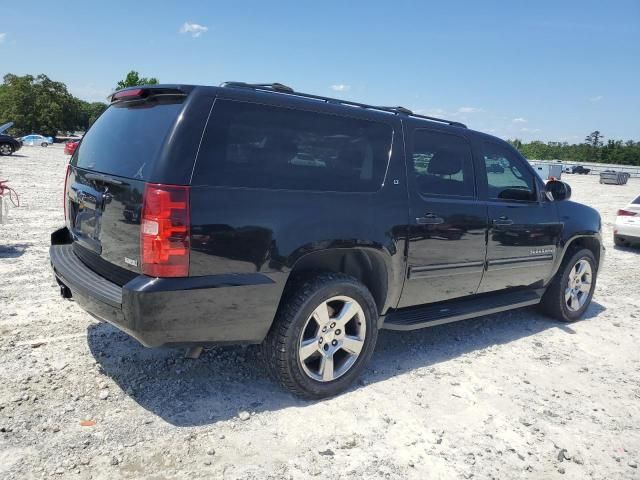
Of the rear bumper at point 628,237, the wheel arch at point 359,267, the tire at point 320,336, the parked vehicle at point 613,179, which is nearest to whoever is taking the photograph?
the tire at point 320,336

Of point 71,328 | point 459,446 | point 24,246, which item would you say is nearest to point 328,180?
point 459,446

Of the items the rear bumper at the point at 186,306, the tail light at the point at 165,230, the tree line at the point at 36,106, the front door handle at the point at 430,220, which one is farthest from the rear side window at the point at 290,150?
the tree line at the point at 36,106

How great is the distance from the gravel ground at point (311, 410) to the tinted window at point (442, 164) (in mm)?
1423

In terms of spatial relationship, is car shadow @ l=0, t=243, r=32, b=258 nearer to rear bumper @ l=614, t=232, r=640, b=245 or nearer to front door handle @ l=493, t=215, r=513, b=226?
front door handle @ l=493, t=215, r=513, b=226

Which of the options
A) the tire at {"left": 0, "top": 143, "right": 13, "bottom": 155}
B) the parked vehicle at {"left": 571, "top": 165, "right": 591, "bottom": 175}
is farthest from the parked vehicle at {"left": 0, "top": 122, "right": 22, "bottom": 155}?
the parked vehicle at {"left": 571, "top": 165, "right": 591, "bottom": 175}

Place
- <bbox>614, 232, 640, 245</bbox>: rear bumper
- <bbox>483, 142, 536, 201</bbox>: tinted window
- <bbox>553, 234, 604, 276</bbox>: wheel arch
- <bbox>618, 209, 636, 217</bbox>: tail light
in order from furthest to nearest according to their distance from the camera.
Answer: <bbox>618, 209, 636, 217</bbox>: tail light, <bbox>614, 232, 640, 245</bbox>: rear bumper, <bbox>553, 234, 604, 276</bbox>: wheel arch, <bbox>483, 142, 536, 201</bbox>: tinted window

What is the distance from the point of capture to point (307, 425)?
304cm

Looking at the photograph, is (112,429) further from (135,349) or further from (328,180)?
(328,180)

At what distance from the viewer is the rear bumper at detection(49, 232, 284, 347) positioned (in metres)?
2.63

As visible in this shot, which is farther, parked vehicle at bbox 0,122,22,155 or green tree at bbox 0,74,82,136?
green tree at bbox 0,74,82,136

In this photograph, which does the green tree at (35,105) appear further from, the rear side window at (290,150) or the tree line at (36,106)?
the rear side window at (290,150)

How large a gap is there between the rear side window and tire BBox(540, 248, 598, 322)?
2819 millimetres

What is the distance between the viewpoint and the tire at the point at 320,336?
3121 mm

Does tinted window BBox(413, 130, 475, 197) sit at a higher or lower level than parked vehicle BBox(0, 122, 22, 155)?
higher
